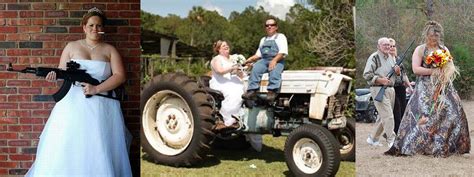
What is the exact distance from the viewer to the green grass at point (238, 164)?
5629 millimetres

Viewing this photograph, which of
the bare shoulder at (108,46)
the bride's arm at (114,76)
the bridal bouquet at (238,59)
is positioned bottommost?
the bride's arm at (114,76)

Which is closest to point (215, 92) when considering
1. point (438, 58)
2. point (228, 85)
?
point (228, 85)

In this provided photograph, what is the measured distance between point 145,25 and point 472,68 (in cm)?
272

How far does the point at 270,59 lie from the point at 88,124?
1.60 metres

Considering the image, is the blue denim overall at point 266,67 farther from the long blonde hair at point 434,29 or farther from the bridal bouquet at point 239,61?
the long blonde hair at point 434,29

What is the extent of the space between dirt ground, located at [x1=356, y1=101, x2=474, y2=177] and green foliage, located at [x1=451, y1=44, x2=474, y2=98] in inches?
4.0

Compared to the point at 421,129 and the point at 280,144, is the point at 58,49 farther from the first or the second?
the point at 421,129

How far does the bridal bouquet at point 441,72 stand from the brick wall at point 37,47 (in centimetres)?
251

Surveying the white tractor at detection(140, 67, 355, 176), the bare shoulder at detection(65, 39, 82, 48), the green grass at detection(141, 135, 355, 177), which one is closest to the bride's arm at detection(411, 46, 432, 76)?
the white tractor at detection(140, 67, 355, 176)

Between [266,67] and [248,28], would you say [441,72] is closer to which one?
[266,67]

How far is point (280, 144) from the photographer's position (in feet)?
18.3

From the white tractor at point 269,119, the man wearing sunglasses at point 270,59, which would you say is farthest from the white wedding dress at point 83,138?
the man wearing sunglasses at point 270,59

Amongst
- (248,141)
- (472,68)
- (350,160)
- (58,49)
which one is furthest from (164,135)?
(472,68)

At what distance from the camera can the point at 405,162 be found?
5438 millimetres
